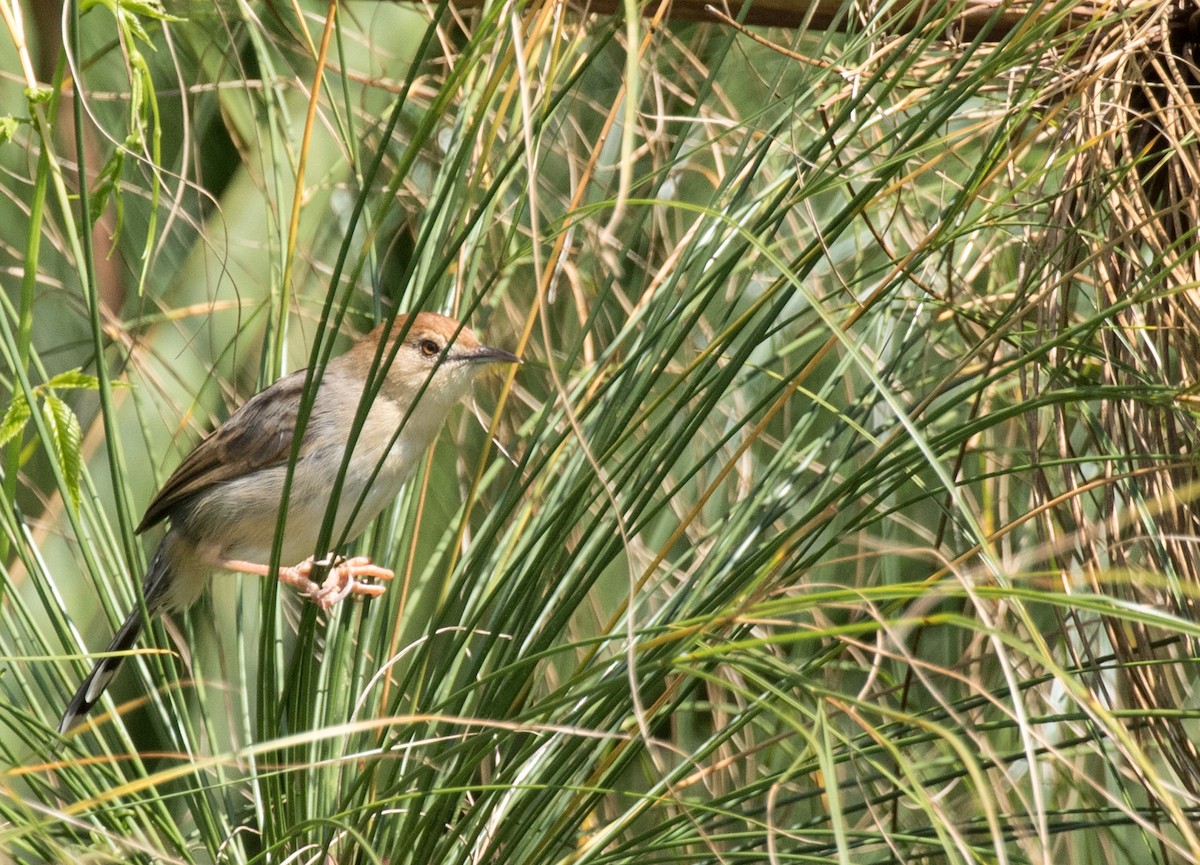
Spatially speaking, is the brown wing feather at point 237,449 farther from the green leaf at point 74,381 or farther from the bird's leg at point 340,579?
the green leaf at point 74,381

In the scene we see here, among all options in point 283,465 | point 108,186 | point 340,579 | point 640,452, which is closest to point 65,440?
point 108,186

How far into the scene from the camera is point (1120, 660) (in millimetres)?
2057

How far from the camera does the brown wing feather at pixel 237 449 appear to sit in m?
3.17

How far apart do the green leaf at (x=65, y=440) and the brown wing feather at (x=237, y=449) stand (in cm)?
92

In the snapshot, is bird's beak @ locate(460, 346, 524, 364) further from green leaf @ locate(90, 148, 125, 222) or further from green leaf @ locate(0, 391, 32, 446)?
green leaf @ locate(0, 391, 32, 446)

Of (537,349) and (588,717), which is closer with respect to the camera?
(588,717)

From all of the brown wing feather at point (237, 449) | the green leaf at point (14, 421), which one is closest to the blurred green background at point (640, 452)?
the green leaf at point (14, 421)

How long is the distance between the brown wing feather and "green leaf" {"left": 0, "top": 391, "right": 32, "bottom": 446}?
959mm

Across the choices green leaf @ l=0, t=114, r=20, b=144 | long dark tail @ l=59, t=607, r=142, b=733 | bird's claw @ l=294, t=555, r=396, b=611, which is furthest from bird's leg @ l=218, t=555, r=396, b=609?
green leaf @ l=0, t=114, r=20, b=144

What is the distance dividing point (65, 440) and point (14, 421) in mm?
81

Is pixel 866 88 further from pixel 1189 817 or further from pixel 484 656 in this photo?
pixel 1189 817

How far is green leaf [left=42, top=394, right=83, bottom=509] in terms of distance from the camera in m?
2.03

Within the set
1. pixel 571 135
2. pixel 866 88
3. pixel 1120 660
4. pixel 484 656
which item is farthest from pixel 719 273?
pixel 571 135

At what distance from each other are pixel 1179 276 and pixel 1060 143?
32 centimetres
